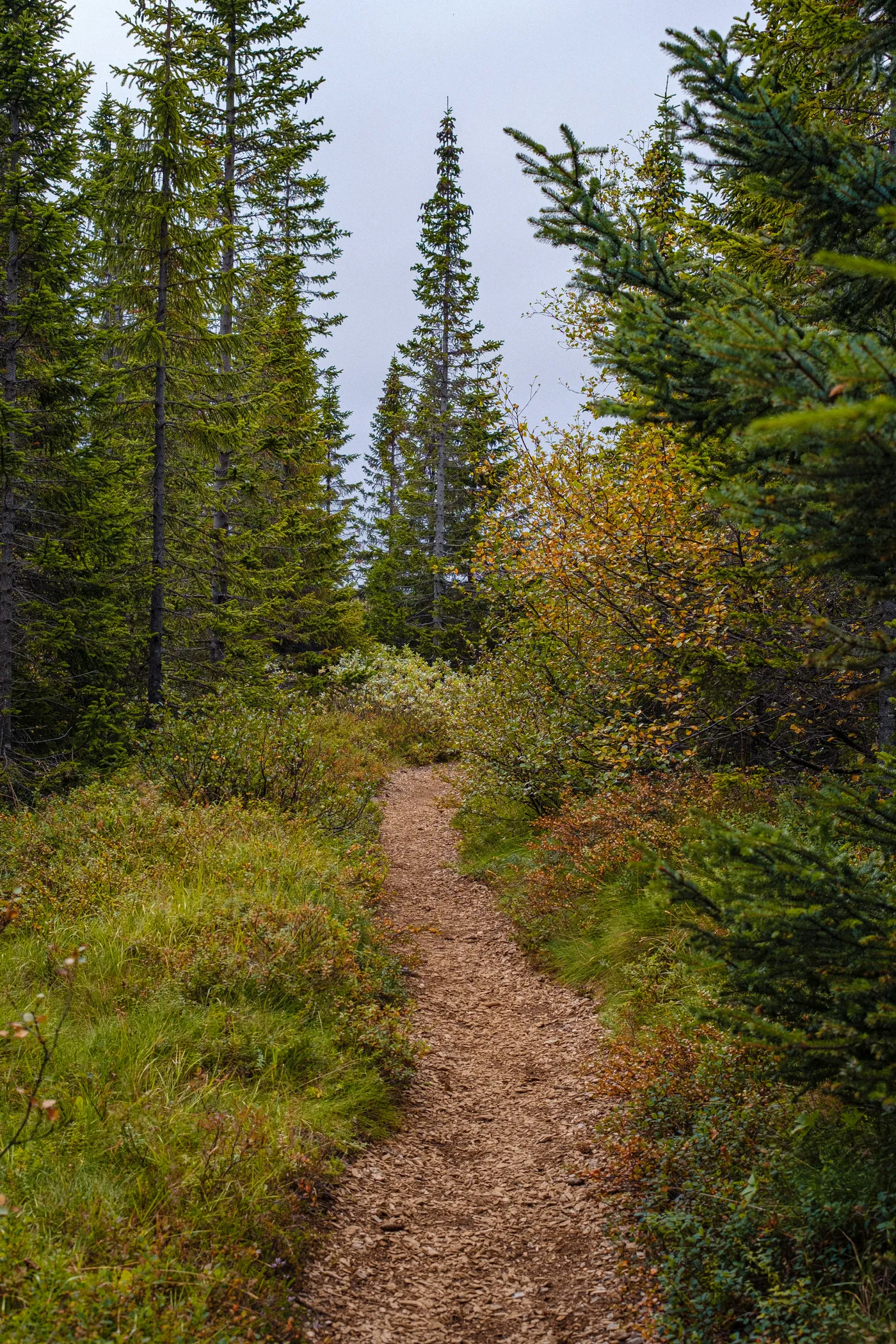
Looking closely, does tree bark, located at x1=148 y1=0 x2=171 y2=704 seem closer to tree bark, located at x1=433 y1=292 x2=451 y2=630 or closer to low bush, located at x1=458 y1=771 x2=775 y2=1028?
low bush, located at x1=458 y1=771 x2=775 y2=1028

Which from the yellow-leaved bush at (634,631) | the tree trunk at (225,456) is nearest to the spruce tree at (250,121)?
the tree trunk at (225,456)

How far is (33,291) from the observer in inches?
419

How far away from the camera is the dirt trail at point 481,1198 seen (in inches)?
142

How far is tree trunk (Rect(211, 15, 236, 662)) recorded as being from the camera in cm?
1503

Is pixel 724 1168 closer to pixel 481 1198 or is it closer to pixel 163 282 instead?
pixel 481 1198

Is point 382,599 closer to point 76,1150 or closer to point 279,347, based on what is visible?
point 279,347

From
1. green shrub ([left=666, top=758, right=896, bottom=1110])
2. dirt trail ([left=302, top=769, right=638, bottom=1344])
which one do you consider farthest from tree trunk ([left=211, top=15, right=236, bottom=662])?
green shrub ([left=666, top=758, right=896, bottom=1110])

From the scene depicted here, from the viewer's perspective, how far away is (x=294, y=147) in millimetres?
16984

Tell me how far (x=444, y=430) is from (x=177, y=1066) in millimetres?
26593

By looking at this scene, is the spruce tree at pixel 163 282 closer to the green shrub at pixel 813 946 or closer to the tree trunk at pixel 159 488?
the tree trunk at pixel 159 488

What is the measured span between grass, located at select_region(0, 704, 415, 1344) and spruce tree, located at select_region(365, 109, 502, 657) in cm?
2078

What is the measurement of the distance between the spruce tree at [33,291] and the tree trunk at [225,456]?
363 centimetres

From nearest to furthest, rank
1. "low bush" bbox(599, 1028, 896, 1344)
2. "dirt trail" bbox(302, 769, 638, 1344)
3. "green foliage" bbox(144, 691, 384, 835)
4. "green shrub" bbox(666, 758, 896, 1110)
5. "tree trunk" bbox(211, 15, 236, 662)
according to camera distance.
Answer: "green shrub" bbox(666, 758, 896, 1110) < "low bush" bbox(599, 1028, 896, 1344) < "dirt trail" bbox(302, 769, 638, 1344) < "green foliage" bbox(144, 691, 384, 835) < "tree trunk" bbox(211, 15, 236, 662)

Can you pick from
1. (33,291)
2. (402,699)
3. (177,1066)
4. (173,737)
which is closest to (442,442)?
(402,699)
